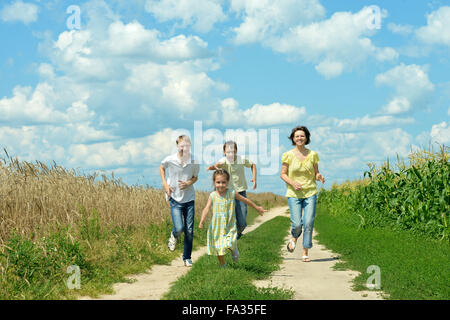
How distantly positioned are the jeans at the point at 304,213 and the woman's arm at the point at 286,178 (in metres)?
0.41

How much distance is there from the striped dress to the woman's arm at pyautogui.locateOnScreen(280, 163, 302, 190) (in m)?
2.15

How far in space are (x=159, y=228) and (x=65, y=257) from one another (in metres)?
5.19

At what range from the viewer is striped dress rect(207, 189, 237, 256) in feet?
28.2

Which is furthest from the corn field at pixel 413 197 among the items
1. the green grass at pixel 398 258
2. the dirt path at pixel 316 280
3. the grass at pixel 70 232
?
the grass at pixel 70 232

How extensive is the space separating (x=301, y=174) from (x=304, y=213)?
884 millimetres

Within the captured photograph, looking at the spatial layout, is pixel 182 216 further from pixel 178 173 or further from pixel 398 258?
pixel 398 258

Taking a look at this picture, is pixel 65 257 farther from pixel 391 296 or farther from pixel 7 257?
pixel 391 296

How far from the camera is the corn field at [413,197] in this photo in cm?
1403

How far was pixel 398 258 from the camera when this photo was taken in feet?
34.2

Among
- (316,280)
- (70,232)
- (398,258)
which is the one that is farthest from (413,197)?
(70,232)

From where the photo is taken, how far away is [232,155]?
38.3 feet

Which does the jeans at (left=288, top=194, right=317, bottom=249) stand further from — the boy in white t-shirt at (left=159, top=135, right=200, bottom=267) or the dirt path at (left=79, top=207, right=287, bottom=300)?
the dirt path at (left=79, top=207, right=287, bottom=300)

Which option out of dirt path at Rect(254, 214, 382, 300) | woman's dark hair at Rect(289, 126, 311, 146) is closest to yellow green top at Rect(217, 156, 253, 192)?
woman's dark hair at Rect(289, 126, 311, 146)
